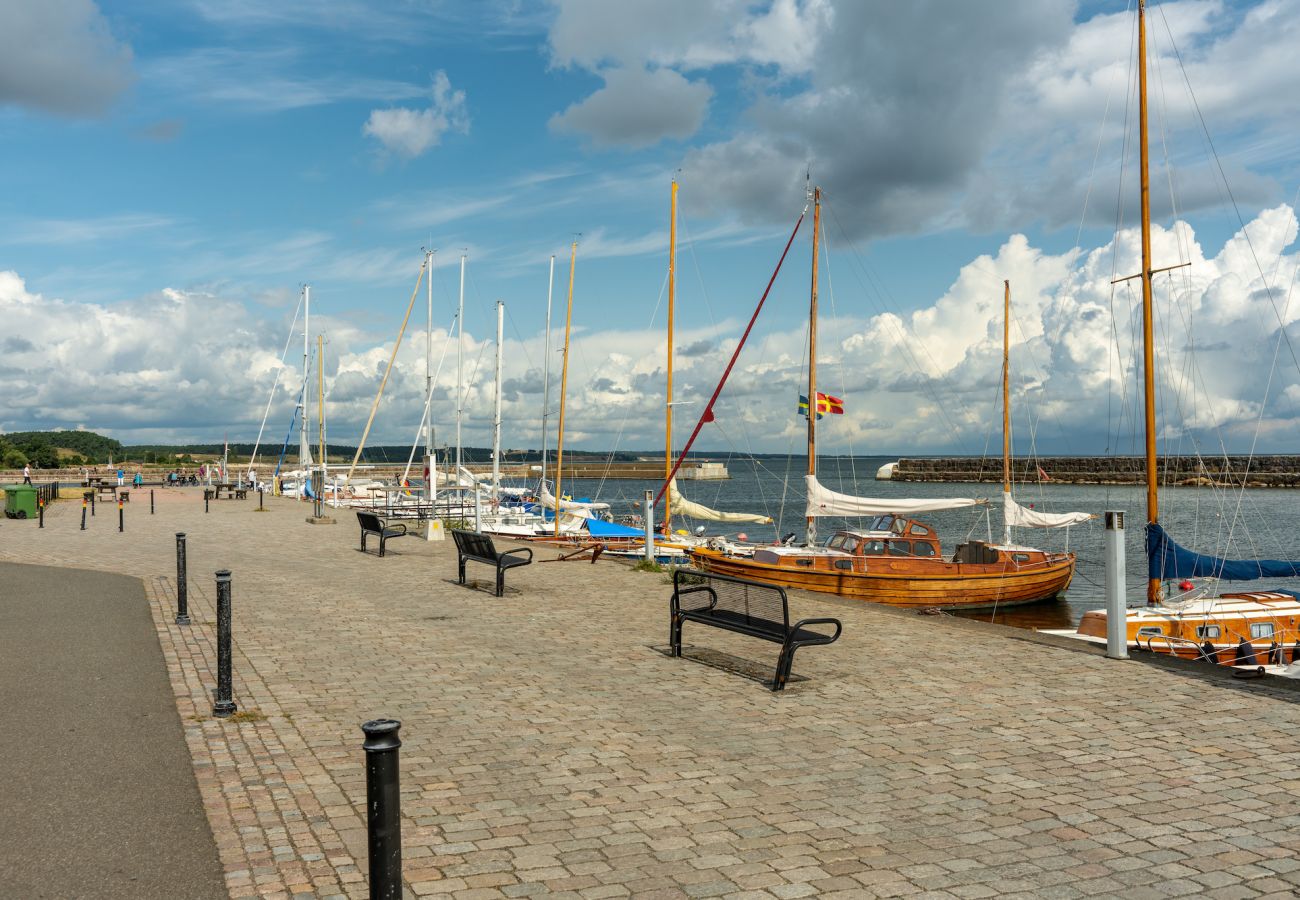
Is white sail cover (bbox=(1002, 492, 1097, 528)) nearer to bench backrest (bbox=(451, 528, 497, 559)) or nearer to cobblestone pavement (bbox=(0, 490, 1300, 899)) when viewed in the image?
bench backrest (bbox=(451, 528, 497, 559))

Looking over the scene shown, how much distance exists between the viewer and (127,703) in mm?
7672

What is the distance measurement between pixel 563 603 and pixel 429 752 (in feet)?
23.4

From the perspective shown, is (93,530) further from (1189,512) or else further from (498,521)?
(1189,512)

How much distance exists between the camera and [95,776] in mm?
5871

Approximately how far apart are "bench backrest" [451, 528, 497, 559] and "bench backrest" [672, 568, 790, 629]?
509cm

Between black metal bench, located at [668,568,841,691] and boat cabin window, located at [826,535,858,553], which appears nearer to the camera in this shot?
black metal bench, located at [668,568,841,691]

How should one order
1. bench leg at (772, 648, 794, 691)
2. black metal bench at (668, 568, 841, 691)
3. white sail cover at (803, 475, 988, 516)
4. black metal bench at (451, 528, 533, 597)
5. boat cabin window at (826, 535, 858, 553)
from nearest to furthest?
bench leg at (772, 648, 794, 691) < black metal bench at (668, 568, 841, 691) < black metal bench at (451, 528, 533, 597) < boat cabin window at (826, 535, 858, 553) < white sail cover at (803, 475, 988, 516)

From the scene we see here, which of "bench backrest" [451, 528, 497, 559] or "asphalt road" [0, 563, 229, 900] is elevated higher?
"bench backrest" [451, 528, 497, 559]

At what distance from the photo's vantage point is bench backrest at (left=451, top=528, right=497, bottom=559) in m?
14.9

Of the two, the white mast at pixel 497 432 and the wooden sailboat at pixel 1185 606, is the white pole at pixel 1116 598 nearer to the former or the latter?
the wooden sailboat at pixel 1185 606

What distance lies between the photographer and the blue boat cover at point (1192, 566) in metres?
17.9

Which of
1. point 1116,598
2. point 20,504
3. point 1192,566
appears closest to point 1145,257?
point 1192,566

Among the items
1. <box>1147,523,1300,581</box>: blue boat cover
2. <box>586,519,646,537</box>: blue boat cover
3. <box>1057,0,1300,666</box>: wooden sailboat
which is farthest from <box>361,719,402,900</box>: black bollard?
<box>586,519,646,537</box>: blue boat cover

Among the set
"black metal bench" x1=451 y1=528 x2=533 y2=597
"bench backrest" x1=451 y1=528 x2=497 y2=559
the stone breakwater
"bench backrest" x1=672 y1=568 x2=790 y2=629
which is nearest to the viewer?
"bench backrest" x1=672 y1=568 x2=790 y2=629
